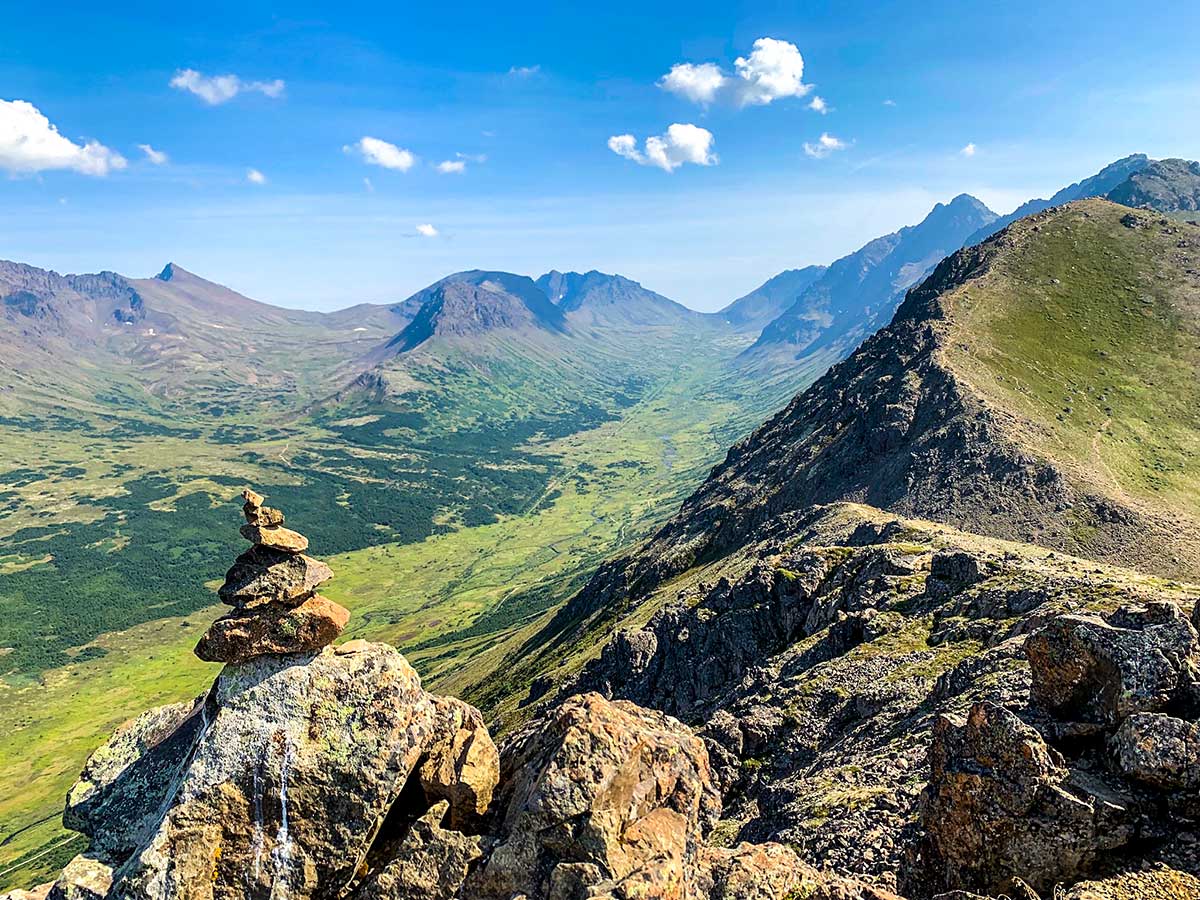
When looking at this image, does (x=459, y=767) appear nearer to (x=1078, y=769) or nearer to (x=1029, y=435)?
(x=1078, y=769)

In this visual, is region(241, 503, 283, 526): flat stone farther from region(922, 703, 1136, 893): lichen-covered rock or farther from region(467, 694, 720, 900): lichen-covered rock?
region(922, 703, 1136, 893): lichen-covered rock

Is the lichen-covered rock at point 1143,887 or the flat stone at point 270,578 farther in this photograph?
the flat stone at point 270,578

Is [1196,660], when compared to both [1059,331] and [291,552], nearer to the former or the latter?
[291,552]

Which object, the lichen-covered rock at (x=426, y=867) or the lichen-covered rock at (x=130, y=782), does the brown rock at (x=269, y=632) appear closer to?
the lichen-covered rock at (x=130, y=782)

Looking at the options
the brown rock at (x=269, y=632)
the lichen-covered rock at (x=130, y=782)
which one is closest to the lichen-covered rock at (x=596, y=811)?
the brown rock at (x=269, y=632)

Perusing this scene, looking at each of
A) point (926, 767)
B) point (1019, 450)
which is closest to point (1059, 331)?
point (1019, 450)

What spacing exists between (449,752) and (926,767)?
27291 mm

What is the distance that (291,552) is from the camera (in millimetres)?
36562

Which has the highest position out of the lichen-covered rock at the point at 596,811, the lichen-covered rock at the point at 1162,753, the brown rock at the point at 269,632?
the brown rock at the point at 269,632

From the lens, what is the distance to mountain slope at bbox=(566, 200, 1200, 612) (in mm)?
121500

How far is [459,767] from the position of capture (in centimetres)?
3108

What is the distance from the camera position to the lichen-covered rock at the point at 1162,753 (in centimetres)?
2356

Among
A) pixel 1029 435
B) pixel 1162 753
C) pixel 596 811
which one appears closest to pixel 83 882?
pixel 596 811

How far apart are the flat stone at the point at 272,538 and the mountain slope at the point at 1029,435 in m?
124
